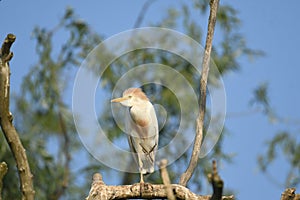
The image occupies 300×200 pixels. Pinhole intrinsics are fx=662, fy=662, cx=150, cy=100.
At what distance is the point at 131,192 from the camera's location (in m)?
3.02

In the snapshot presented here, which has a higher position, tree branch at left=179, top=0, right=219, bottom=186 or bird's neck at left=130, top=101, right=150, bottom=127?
bird's neck at left=130, top=101, right=150, bottom=127

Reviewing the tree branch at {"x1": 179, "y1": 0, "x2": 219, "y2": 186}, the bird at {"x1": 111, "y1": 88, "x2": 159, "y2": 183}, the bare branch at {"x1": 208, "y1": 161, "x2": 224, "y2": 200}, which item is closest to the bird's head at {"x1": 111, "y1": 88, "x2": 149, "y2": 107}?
the bird at {"x1": 111, "y1": 88, "x2": 159, "y2": 183}

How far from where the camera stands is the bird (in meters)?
4.45

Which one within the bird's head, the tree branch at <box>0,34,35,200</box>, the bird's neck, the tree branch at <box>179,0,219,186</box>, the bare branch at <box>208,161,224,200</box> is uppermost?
the bird's head

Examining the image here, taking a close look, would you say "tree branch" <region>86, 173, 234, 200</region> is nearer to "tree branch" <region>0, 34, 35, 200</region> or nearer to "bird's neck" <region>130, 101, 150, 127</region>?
"tree branch" <region>0, 34, 35, 200</region>

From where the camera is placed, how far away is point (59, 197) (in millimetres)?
6820

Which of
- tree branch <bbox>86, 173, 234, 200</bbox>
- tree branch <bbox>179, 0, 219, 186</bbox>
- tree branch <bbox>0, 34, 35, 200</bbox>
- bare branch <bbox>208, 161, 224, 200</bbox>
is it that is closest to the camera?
bare branch <bbox>208, 161, 224, 200</bbox>

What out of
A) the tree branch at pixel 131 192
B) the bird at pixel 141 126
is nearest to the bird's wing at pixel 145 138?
the bird at pixel 141 126

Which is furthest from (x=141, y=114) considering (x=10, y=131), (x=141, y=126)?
(x=10, y=131)

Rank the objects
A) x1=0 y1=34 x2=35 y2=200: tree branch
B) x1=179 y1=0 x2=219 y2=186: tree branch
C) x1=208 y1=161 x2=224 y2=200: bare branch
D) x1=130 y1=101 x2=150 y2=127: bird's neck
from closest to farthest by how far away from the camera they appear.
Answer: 1. x1=208 y1=161 x2=224 y2=200: bare branch
2. x1=0 y1=34 x2=35 y2=200: tree branch
3. x1=179 y1=0 x2=219 y2=186: tree branch
4. x1=130 y1=101 x2=150 y2=127: bird's neck

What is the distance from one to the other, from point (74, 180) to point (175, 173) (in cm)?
129

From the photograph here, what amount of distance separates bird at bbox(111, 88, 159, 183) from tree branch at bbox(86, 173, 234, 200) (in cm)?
135

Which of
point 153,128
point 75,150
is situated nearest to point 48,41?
point 75,150

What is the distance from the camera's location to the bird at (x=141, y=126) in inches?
175
